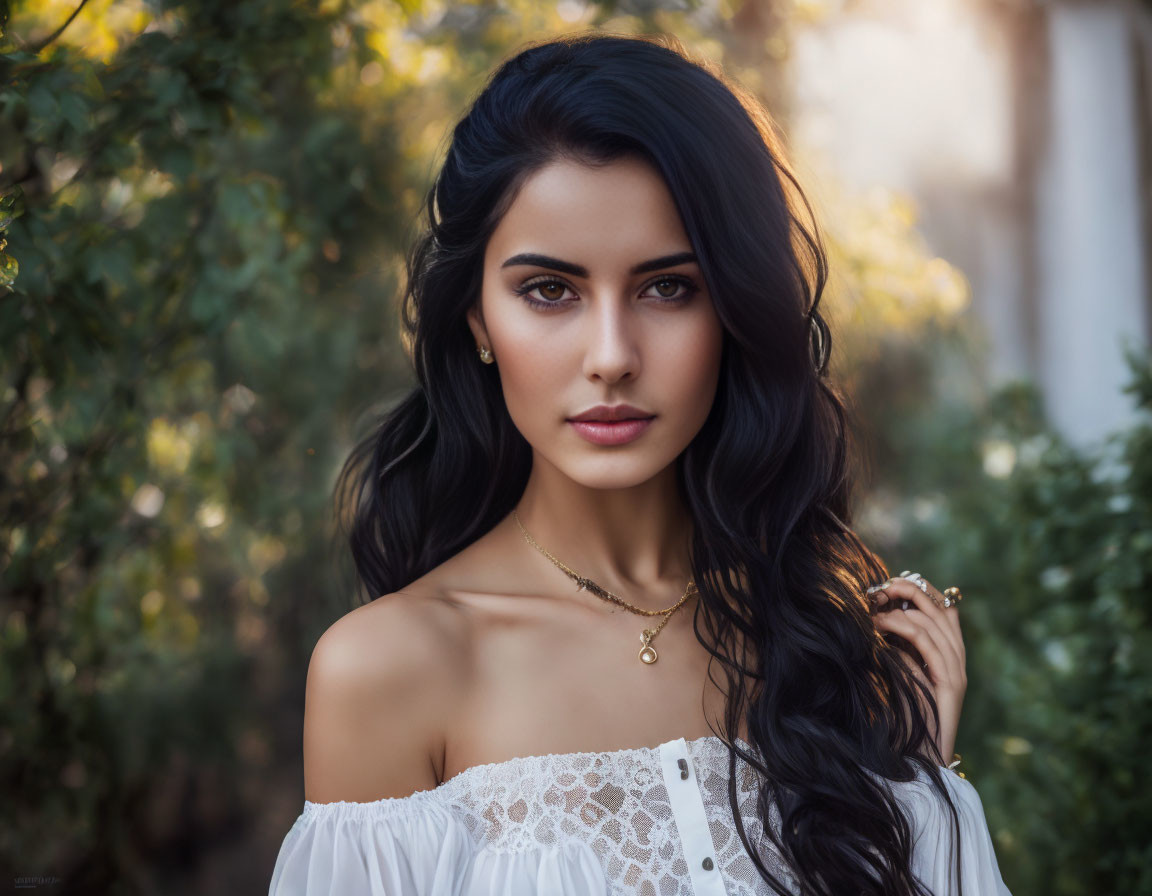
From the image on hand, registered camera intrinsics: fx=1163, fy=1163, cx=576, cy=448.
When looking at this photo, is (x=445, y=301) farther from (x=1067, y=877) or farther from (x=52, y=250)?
(x=1067, y=877)

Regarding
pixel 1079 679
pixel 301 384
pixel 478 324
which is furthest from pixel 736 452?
pixel 301 384

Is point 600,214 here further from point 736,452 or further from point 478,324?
point 736,452

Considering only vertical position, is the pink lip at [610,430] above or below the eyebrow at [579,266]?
below

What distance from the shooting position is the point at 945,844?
1.96 m

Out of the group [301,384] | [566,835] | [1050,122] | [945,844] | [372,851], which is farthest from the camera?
[1050,122]

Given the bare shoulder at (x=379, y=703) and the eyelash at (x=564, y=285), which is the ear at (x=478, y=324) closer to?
the eyelash at (x=564, y=285)

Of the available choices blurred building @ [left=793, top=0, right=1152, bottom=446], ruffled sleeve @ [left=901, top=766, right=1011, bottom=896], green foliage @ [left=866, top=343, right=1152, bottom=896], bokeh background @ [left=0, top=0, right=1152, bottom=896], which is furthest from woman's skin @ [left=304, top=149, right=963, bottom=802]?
blurred building @ [left=793, top=0, right=1152, bottom=446]

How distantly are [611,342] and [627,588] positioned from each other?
1.73ft

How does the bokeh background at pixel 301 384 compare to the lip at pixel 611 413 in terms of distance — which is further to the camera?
the bokeh background at pixel 301 384

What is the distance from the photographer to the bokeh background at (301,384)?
8.34 feet

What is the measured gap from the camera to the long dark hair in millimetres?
1867

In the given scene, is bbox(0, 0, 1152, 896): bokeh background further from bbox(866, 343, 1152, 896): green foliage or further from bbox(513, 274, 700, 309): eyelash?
bbox(513, 274, 700, 309): eyelash

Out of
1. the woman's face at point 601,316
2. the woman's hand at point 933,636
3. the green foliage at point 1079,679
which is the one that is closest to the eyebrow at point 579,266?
the woman's face at point 601,316

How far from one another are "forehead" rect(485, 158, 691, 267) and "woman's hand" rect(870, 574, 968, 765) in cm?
79
